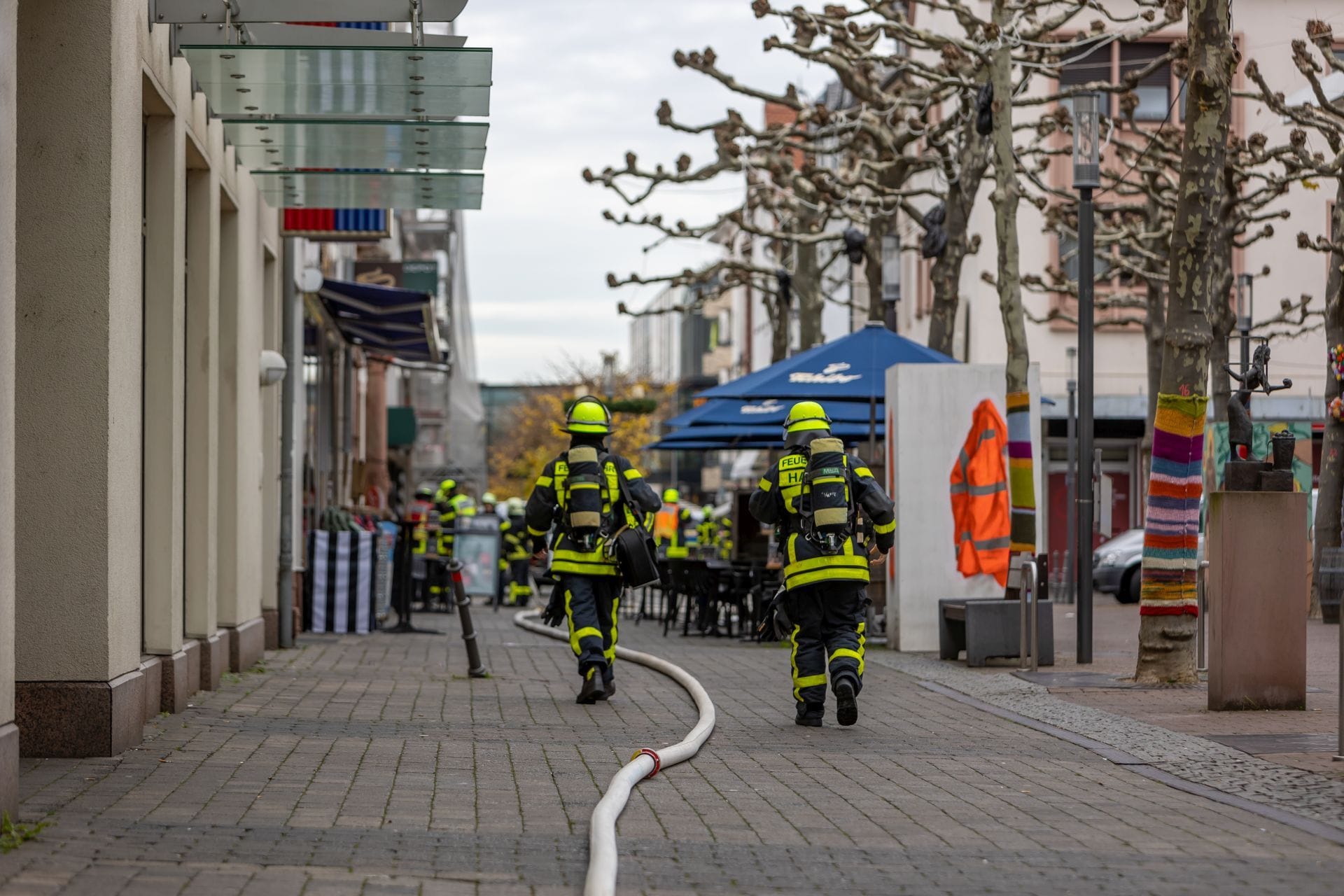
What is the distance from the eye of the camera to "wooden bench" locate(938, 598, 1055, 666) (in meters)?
15.8

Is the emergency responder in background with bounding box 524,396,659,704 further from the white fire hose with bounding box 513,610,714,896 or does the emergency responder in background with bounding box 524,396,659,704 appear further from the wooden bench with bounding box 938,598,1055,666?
the wooden bench with bounding box 938,598,1055,666

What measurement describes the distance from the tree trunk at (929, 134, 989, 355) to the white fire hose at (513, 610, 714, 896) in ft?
30.3

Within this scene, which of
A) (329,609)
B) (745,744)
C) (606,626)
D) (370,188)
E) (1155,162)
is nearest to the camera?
(745,744)

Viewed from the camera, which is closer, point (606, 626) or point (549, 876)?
point (549, 876)

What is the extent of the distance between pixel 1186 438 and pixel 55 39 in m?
8.19

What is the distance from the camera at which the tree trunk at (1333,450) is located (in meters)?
23.2

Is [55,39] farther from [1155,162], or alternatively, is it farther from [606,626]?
[1155,162]

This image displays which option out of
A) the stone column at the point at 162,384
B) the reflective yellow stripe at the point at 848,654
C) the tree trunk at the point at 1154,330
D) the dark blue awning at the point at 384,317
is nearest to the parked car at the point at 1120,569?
the tree trunk at the point at 1154,330

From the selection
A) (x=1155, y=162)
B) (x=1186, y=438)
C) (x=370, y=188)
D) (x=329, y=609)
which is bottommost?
(x=329, y=609)

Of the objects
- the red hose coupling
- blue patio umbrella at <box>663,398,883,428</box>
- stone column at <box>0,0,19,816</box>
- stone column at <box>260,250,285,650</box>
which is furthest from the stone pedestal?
blue patio umbrella at <box>663,398,883,428</box>

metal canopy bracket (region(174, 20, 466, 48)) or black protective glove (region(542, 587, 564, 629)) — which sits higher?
metal canopy bracket (region(174, 20, 466, 48))

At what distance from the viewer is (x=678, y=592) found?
22.7 m

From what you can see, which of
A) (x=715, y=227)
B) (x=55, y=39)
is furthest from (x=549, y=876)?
(x=715, y=227)

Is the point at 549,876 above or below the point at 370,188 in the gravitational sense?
below
